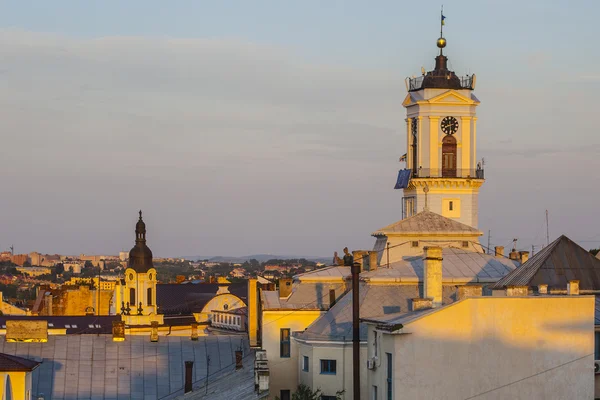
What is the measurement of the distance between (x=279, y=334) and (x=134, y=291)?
197 feet

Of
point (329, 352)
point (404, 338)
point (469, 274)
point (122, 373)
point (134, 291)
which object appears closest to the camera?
point (404, 338)

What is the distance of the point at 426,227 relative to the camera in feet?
249

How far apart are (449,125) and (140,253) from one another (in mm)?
30407

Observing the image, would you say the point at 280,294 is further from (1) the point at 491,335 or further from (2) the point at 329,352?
(1) the point at 491,335

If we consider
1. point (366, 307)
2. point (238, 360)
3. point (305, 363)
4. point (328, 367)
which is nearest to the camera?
point (328, 367)

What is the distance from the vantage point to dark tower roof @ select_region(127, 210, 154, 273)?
124 m

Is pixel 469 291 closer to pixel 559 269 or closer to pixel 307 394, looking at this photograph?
pixel 559 269

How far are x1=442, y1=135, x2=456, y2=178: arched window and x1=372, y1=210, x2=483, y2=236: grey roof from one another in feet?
95.7

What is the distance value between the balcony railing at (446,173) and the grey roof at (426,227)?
28651 millimetres

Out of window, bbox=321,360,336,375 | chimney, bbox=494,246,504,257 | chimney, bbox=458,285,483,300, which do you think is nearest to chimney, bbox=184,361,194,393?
chimney, bbox=494,246,504,257

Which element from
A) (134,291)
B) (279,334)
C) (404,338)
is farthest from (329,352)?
(134,291)

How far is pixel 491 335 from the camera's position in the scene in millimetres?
49344

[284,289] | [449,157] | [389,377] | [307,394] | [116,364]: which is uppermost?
[449,157]

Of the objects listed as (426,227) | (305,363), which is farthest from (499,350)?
(426,227)
